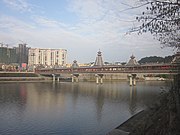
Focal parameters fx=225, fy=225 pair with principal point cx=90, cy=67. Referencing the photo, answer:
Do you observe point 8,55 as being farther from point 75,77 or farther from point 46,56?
point 75,77

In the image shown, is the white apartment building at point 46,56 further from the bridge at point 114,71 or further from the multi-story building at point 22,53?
the bridge at point 114,71

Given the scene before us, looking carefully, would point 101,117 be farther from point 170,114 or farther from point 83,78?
point 83,78

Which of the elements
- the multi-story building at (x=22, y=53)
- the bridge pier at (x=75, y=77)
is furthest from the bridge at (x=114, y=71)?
the multi-story building at (x=22, y=53)

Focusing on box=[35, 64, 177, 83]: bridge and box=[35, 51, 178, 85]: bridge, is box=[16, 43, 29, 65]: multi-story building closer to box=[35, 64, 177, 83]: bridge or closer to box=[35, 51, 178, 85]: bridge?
box=[35, 51, 178, 85]: bridge

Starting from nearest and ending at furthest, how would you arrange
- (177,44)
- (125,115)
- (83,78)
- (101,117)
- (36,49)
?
(177,44) → (101,117) → (125,115) → (83,78) → (36,49)

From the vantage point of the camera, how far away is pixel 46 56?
5965 inches

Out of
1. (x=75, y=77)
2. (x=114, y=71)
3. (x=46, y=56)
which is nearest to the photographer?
(x=114, y=71)

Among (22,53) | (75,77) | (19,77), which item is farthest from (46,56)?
(19,77)

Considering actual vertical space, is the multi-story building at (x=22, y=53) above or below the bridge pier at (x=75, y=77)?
above

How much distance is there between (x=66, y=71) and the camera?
84375 mm

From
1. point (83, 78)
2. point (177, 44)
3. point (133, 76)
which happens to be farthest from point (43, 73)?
point (177, 44)

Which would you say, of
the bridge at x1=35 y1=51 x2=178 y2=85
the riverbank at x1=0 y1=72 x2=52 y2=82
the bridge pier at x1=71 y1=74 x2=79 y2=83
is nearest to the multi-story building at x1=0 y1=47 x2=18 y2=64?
the bridge at x1=35 y1=51 x2=178 y2=85

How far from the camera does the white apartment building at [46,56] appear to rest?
484 ft

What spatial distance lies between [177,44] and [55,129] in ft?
33.9
